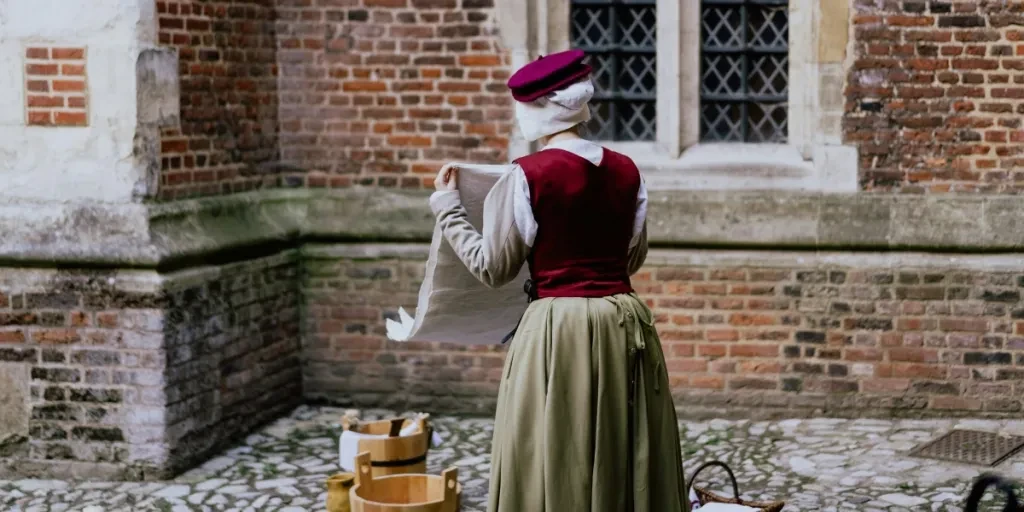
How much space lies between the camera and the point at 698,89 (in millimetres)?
8156

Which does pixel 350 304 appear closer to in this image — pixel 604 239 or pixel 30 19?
pixel 30 19

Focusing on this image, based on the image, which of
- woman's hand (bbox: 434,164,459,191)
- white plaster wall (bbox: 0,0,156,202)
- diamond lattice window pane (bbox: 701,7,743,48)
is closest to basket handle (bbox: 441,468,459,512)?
woman's hand (bbox: 434,164,459,191)

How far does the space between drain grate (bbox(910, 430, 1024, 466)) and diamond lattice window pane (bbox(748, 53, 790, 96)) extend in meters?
2.20

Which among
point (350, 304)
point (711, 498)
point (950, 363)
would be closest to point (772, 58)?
point (950, 363)

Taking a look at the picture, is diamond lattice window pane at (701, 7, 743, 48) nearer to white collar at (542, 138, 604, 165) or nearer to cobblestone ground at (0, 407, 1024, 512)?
cobblestone ground at (0, 407, 1024, 512)

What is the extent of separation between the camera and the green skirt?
14.7 feet

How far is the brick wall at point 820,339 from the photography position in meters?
7.78

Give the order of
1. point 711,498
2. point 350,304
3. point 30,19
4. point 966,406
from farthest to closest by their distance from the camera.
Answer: point 350,304 < point 966,406 < point 30,19 < point 711,498

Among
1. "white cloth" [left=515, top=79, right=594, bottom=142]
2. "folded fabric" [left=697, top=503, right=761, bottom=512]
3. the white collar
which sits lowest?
"folded fabric" [left=697, top=503, right=761, bottom=512]

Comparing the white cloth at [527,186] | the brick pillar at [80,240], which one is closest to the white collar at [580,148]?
the white cloth at [527,186]

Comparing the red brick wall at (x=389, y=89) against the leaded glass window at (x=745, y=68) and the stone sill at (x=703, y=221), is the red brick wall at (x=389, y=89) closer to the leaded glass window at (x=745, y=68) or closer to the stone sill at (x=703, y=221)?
the stone sill at (x=703, y=221)

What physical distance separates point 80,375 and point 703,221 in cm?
348

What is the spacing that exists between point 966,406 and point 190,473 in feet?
14.0

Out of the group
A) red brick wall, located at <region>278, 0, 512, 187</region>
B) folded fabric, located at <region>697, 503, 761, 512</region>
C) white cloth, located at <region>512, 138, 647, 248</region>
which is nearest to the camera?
white cloth, located at <region>512, 138, 647, 248</region>
